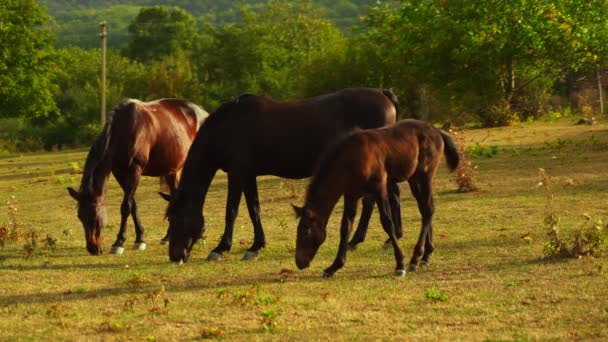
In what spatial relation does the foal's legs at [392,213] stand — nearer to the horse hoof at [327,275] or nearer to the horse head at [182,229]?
the horse hoof at [327,275]

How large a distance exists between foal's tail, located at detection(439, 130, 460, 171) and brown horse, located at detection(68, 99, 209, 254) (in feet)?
15.3

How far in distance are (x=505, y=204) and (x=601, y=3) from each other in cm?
2082

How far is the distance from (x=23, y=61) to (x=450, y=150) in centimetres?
3568

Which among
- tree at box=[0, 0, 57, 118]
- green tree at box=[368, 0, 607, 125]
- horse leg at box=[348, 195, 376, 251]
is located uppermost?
horse leg at box=[348, 195, 376, 251]

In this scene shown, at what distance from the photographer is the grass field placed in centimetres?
787

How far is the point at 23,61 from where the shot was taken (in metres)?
43.0

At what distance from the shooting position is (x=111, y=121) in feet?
42.3

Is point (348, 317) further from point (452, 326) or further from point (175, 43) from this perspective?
point (175, 43)

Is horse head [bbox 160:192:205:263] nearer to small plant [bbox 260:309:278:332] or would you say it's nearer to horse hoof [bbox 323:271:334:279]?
horse hoof [bbox 323:271:334:279]

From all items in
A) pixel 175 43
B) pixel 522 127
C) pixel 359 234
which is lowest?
pixel 175 43

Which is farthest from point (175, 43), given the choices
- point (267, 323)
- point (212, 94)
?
point (267, 323)

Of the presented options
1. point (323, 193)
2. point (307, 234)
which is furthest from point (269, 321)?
point (323, 193)

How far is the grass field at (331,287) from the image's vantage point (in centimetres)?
787

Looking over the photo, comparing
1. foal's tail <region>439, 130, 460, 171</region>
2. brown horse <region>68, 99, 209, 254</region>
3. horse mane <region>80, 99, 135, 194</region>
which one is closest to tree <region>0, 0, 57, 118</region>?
brown horse <region>68, 99, 209, 254</region>
